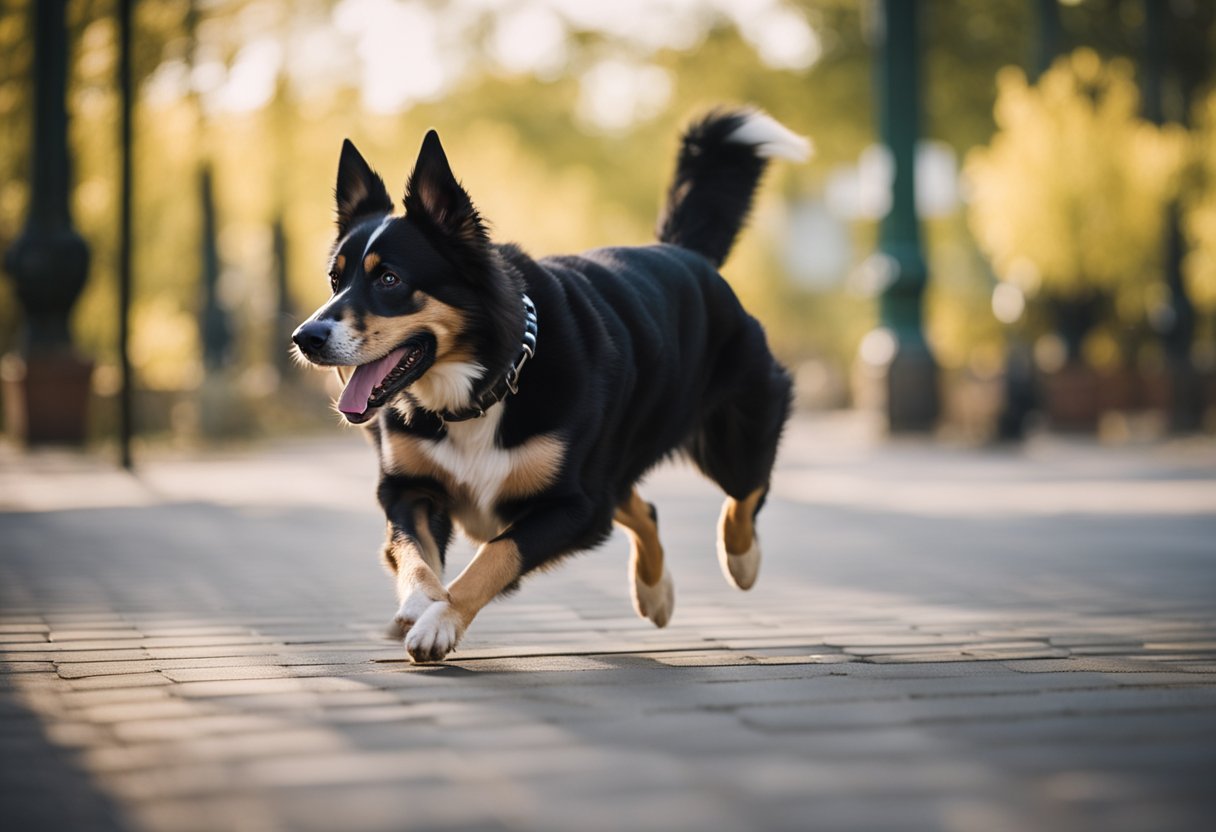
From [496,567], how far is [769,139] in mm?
2757

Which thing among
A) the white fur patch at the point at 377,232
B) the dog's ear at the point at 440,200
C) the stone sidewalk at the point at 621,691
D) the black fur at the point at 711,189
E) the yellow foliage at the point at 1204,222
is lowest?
the stone sidewalk at the point at 621,691

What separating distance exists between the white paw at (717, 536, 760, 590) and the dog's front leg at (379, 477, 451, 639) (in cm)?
145

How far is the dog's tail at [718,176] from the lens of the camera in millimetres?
6320

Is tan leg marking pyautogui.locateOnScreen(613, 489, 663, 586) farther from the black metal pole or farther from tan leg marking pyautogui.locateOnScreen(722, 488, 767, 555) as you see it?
the black metal pole

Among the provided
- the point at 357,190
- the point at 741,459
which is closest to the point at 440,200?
the point at 357,190

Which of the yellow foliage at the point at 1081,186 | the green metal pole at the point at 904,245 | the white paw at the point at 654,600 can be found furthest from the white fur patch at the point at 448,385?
the yellow foliage at the point at 1081,186

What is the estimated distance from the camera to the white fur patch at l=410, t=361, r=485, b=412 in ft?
14.8

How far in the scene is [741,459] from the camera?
231 inches

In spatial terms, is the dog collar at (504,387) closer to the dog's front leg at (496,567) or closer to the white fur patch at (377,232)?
the dog's front leg at (496,567)

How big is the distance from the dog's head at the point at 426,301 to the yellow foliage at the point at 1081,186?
57.6 ft

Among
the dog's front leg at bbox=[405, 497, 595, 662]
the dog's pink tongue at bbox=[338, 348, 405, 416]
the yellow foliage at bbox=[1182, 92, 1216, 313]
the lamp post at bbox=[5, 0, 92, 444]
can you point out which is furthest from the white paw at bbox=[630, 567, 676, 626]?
the yellow foliage at bbox=[1182, 92, 1216, 313]

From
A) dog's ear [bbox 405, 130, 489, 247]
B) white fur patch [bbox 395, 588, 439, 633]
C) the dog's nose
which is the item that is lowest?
white fur patch [bbox 395, 588, 439, 633]

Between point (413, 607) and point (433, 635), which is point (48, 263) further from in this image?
point (433, 635)

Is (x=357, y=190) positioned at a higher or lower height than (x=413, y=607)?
higher
